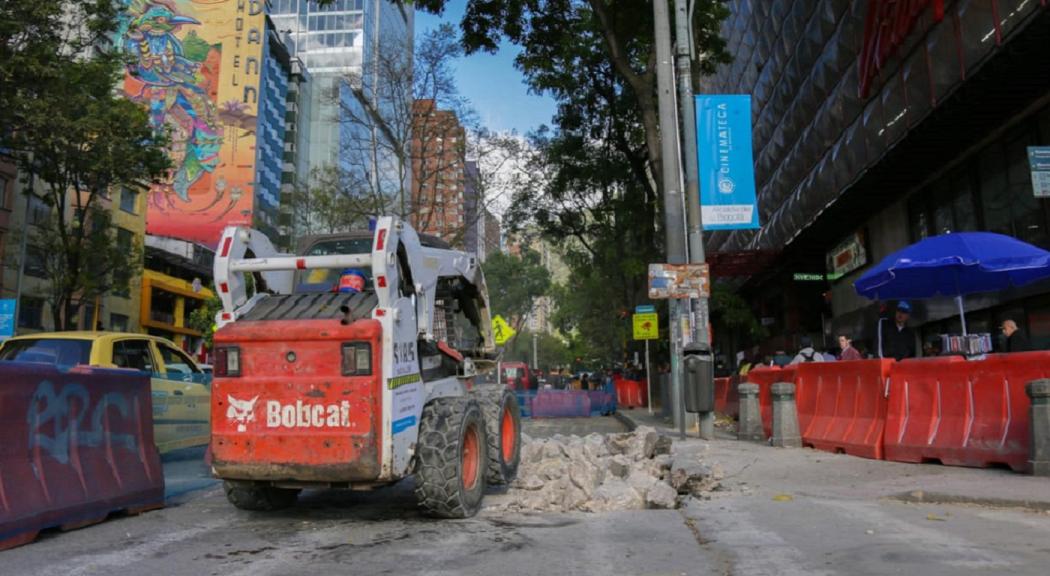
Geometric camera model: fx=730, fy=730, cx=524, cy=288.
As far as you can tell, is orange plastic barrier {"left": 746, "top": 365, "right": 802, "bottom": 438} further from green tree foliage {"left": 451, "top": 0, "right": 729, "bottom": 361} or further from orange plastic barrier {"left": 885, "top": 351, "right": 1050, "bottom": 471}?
green tree foliage {"left": 451, "top": 0, "right": 729, "bottom": 361}

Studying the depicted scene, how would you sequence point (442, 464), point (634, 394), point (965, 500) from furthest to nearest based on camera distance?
point (634, 394) < point (965, 500) < point (442, 464)

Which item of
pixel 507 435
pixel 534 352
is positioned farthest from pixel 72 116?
pixel 534 352

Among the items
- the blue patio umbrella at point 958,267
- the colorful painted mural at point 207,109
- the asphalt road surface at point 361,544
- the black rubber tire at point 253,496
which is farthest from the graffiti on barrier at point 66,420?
the colorful painted mural at point 207,109

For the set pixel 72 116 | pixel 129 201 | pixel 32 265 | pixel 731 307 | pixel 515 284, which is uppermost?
pixel 129 201

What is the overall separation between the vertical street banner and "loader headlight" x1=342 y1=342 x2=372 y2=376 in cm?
938

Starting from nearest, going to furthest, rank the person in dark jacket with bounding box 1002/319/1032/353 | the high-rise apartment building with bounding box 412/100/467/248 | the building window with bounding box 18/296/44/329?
the person in dark jacket with bounding box 1002/319/1032/353
the high-rise apartment building with bounding box 412/100/467/248
the building window with bounding box 18/296/44/329

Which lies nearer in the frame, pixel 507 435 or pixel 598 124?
pixel 507 435

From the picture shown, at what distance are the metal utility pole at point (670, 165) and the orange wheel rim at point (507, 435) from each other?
6.71 metres

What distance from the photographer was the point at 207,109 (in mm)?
72438

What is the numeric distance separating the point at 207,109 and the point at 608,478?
7557cm

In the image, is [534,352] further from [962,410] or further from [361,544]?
[361,544]

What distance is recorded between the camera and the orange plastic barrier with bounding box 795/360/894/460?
8742 millimetres

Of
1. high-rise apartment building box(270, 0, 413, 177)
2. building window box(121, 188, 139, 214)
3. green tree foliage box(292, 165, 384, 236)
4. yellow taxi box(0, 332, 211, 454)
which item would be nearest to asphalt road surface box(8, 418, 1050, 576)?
yellow taxi box(0, 332, 211, 454)

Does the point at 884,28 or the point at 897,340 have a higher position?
the point at 884,28
